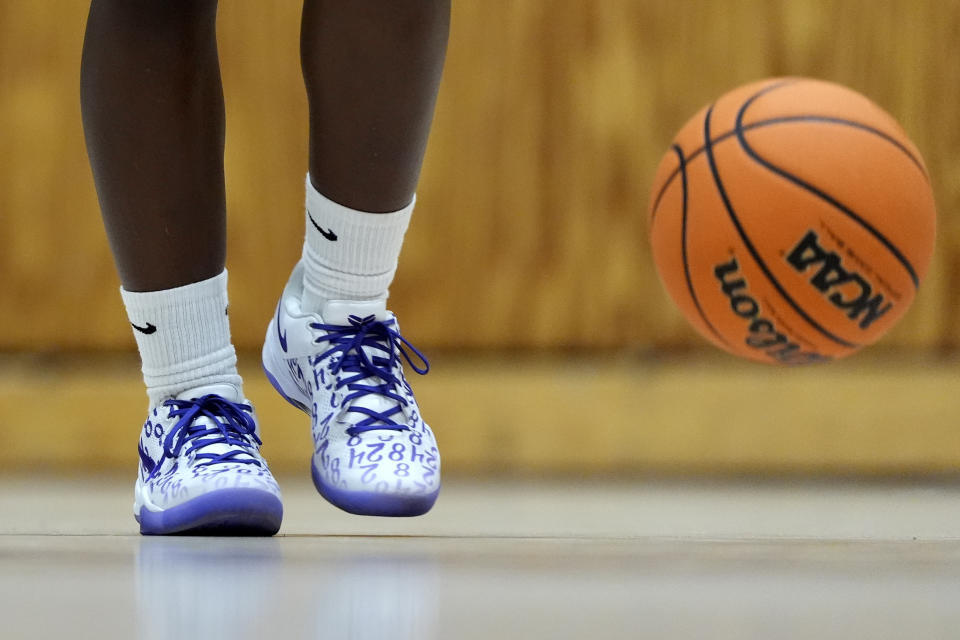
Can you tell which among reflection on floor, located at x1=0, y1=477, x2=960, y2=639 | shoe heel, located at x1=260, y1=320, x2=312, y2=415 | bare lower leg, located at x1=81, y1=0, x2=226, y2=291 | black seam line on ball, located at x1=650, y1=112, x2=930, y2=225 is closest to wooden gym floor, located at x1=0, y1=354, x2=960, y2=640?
reflection on floor, located at x1=0, y1=477, x2=960, y2=639

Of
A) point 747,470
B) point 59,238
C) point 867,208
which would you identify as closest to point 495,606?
point 867,208

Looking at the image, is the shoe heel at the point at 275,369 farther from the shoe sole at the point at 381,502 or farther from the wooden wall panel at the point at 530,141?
the wooden wall panel at the point at 530,141

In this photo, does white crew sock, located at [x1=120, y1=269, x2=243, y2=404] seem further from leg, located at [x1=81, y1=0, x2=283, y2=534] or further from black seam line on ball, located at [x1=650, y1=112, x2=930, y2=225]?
black seam line on ball, located at [x1=650, y1=112, x2=930, y2=225]

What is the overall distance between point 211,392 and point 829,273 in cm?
51

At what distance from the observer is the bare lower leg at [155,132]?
2.61 feet

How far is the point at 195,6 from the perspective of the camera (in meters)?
0.82

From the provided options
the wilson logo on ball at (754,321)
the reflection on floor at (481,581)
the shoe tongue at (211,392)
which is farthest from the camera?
the wilson logo on ball at (754,321)

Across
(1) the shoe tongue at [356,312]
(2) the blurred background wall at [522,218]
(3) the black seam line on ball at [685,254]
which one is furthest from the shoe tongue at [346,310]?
(2) the blurred background wall at [522,218]

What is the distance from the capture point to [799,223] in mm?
920

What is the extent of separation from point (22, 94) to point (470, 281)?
81 centimetres

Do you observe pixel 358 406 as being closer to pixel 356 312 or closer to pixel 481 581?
pixel 356 312

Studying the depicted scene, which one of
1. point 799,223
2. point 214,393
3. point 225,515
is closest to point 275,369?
point 214,393

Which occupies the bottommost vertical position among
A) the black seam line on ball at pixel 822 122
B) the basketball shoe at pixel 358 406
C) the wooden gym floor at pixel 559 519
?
the wooden gym floor at pixel 559 519

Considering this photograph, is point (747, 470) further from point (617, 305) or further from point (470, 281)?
point (470, 281)
